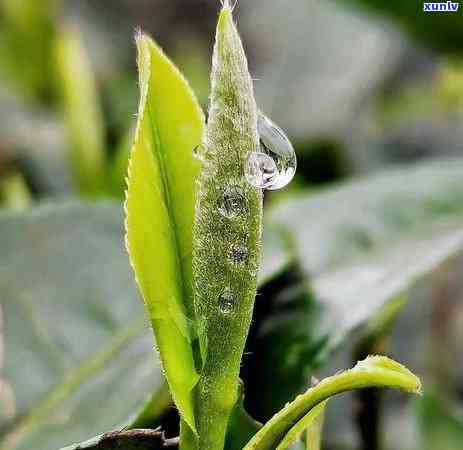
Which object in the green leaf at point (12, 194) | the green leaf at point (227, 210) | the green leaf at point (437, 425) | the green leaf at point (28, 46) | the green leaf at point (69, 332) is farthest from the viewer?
the green leaf at point (28, 46)

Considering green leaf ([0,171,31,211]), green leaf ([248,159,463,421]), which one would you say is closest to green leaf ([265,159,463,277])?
green leaf ([248,159,463,421])

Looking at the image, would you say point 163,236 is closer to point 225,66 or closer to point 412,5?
point 225,66

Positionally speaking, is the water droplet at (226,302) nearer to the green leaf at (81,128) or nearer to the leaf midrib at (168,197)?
the leaf midrib at (168,197)

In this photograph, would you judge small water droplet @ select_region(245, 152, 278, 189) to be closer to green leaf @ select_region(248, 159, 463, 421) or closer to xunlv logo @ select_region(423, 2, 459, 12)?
green leaf @ select_region(248, 159, 463, 421)

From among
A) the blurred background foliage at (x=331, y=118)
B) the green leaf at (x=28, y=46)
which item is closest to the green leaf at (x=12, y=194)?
the blurred background foliage at (x=331, y=118)

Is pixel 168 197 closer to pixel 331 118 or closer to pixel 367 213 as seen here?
pixel 367 213

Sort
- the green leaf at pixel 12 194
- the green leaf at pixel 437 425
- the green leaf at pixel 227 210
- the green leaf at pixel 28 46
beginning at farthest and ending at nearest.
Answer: the green leaf at pixel 28 46, the green leaf at pixel 12 194, the green leaf at pixel 437 425, the green leaf at pixel 227 210
